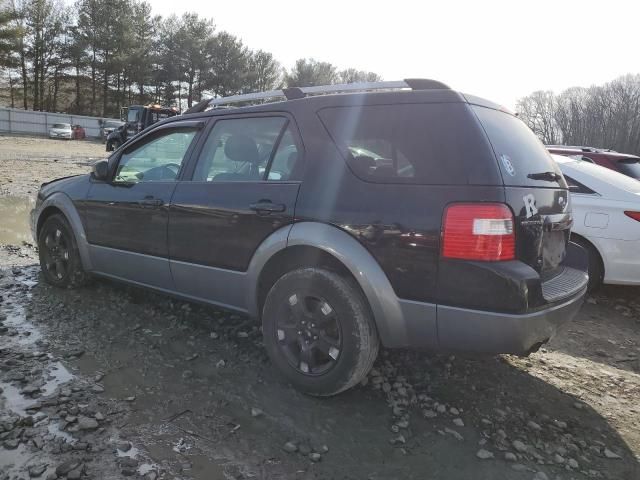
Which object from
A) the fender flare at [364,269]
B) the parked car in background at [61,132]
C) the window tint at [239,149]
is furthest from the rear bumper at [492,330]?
the parked car in background at [61,132]

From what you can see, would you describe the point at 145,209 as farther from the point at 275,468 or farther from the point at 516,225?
the point at 516,225

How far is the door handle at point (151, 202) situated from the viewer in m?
3.81

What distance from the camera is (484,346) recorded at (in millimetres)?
2555

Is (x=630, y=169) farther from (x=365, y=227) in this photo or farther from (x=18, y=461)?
(x=18, y=461)

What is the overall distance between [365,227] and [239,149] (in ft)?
4.34

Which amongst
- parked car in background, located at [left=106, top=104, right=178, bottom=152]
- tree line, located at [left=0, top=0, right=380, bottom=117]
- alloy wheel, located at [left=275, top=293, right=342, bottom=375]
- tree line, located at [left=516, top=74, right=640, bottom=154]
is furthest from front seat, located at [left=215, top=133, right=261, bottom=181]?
tree line, located at [left=516, top=74, right=640, bottom=154]

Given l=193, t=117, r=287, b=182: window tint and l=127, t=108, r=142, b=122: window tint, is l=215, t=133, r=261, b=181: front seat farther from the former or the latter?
l=127, t=108, r=142, b=122: window tint

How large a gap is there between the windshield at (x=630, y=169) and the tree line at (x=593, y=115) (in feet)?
209

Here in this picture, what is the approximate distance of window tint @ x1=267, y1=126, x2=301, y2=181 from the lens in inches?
125

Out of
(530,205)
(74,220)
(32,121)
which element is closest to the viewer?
(530,205)

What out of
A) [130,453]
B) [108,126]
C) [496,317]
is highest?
[108,126]

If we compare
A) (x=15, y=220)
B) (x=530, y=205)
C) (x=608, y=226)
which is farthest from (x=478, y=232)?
(x=15, y=220)

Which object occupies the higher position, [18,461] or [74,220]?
[74,220]

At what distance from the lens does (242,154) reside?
3539 millimetres
